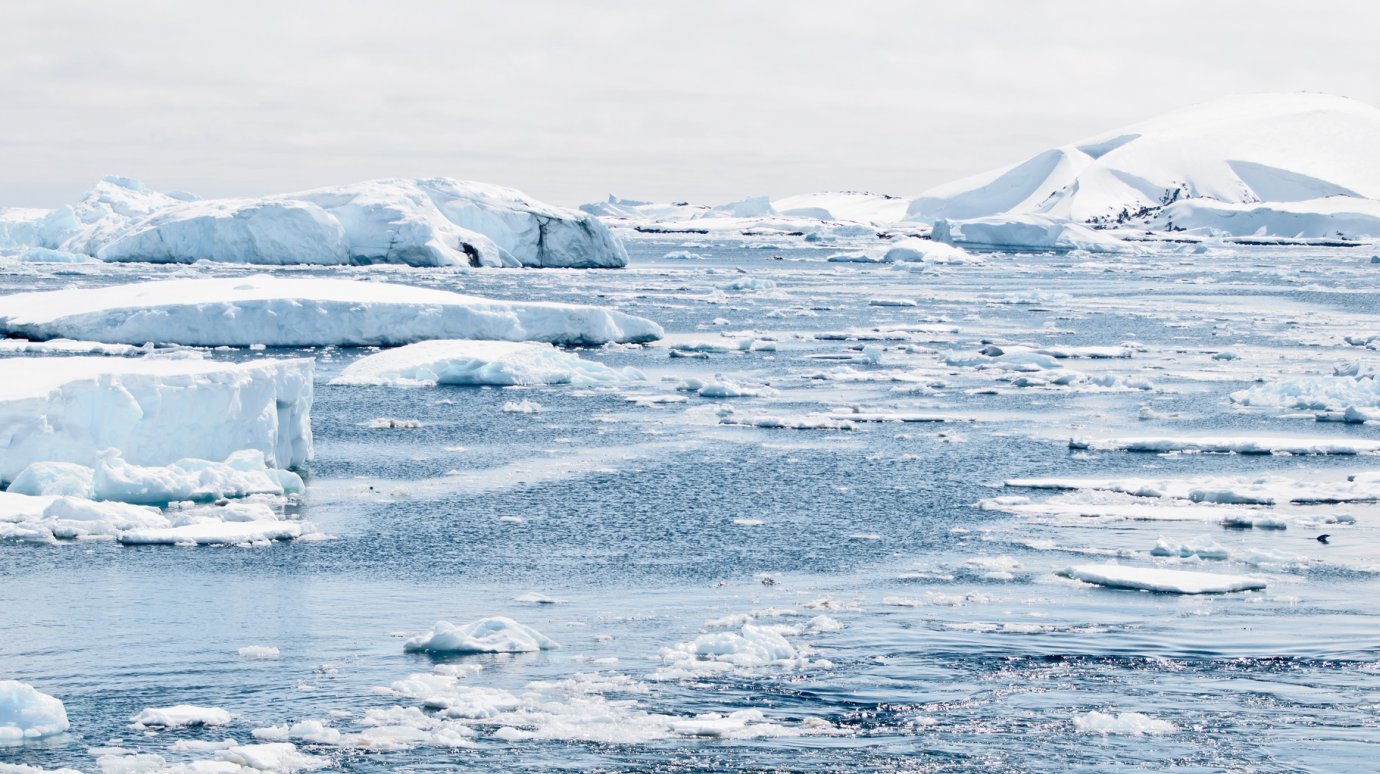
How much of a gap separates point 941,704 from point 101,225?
38.5 m

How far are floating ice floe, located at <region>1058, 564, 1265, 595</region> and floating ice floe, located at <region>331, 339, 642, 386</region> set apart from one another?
920cm

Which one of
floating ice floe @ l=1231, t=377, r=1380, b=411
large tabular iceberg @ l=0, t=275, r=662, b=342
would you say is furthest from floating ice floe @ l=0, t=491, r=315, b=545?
large tabular iceberg @ l=0, t=275, r=662, b=342

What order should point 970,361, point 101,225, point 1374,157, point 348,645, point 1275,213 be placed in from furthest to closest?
1. point 1374,157
2. point 1275,213
3. point 101,225
4. point 970,361
5. point 348,645

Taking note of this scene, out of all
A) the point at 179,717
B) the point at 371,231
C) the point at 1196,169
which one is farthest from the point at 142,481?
the point at 1196,169

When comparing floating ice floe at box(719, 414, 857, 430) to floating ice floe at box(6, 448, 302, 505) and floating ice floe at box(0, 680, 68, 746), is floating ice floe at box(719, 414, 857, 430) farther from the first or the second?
floating ice floe at box(0, 680, 68, 746)

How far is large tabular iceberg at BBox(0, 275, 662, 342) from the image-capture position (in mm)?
19750

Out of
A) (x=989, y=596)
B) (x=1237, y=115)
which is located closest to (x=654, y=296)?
(x=989, y=596)

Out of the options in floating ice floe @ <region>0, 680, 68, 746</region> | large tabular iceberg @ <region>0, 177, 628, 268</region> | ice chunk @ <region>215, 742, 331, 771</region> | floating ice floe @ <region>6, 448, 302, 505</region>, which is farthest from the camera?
large tabular iceberg @ <region>0, 177, 628, 268</region>

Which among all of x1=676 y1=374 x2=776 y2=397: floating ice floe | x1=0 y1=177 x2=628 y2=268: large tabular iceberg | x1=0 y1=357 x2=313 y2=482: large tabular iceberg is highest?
x1=0 y1=177 x2=628 y2=268: large tabular iceberg

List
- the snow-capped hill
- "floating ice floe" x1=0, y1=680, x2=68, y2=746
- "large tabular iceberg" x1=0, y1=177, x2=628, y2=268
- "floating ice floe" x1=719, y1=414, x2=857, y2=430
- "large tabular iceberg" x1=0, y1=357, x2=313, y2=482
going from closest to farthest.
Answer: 1. "floating ice floe" x1=0, y1=680, x2=68, y2=746
2. "large tabular iceberg" x1=0, y1=357, x2=313, y2=482
3. "floating ice floe" x1=719, y1=414, x2=857, y2=430
4. "large tabular iceberg" x1=0, y1=177, x2=628, y2=268
5. the snow-capped hill

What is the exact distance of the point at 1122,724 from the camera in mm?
5996

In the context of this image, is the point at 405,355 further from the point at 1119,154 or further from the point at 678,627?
the point at 1119,154

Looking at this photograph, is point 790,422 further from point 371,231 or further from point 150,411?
point 371,231

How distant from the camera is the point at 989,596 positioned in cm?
802
